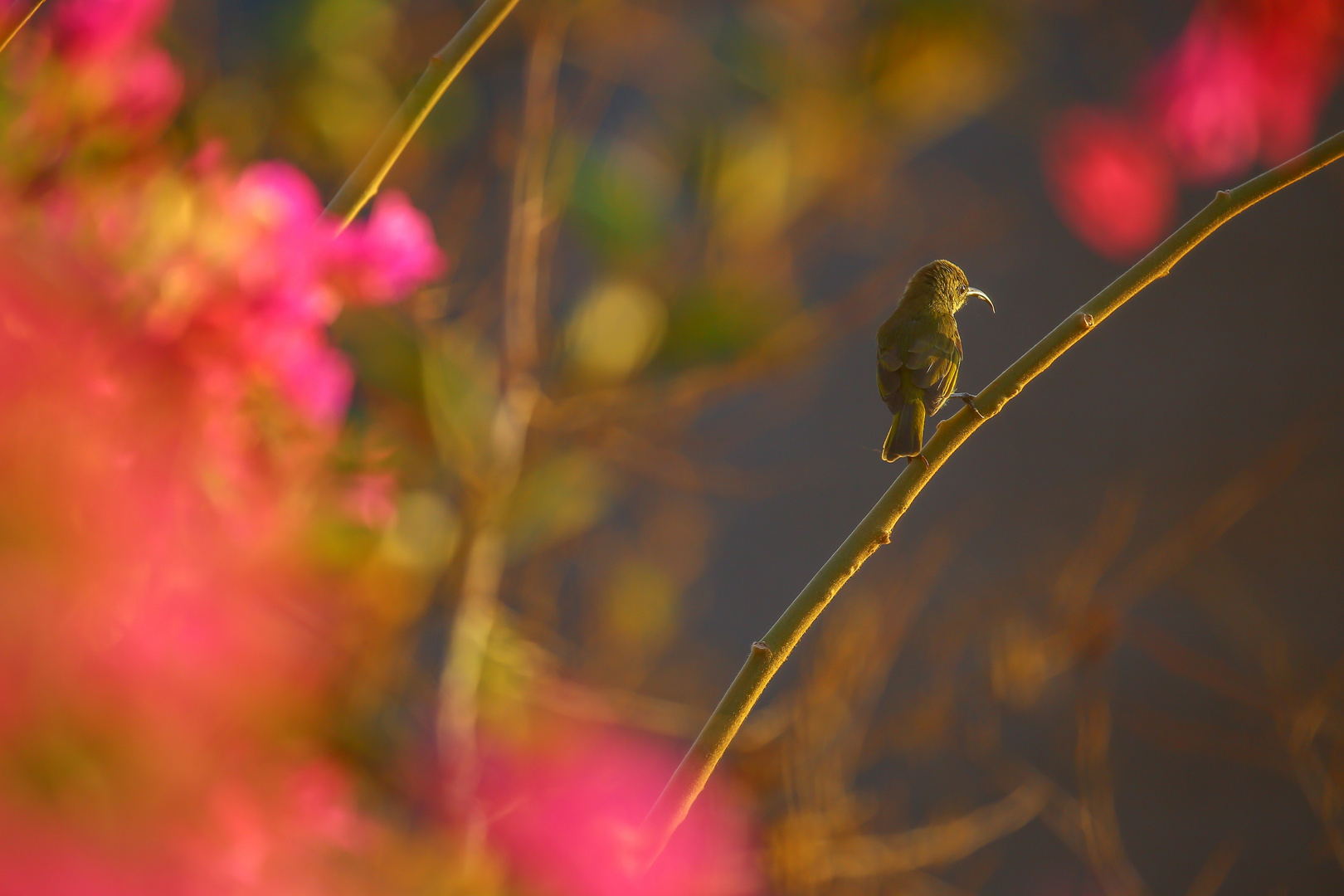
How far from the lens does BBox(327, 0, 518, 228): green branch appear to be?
0.92 ft

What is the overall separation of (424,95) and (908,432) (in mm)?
261

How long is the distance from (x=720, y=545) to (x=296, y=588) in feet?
5.97

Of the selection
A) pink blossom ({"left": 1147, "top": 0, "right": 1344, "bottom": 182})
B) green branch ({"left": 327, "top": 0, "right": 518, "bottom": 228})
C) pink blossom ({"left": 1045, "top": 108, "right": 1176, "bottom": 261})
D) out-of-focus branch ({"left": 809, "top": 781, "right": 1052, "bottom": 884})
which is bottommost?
out-of-focus branch ({"left": 809, "top": 781, "right": 1052, "bottom": 884})

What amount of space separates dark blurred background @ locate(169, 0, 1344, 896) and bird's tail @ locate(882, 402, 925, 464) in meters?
0.21

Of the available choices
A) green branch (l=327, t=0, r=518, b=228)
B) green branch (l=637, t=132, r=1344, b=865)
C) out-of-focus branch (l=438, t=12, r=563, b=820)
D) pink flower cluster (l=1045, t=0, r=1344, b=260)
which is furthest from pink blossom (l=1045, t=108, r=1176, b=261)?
green branch (l=327, t=0, r=518, b=228)

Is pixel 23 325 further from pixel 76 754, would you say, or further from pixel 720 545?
pixel 720 545

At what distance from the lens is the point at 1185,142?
0.77 metres

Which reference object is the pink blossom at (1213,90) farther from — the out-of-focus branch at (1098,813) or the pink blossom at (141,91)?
the pink blossom at (141,91)

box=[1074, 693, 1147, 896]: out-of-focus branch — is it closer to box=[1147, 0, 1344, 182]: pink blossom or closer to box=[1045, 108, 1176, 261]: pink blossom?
box=[1147, 0, 1344, 182]: pink blossom

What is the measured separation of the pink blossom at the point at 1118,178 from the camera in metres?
1.12

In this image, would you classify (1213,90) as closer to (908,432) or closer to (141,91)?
(908,432)

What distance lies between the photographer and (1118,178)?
3.69 feet

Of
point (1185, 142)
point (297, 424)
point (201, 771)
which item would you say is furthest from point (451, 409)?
point (201, 771)

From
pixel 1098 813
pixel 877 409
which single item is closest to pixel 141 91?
pixel 1098 813
